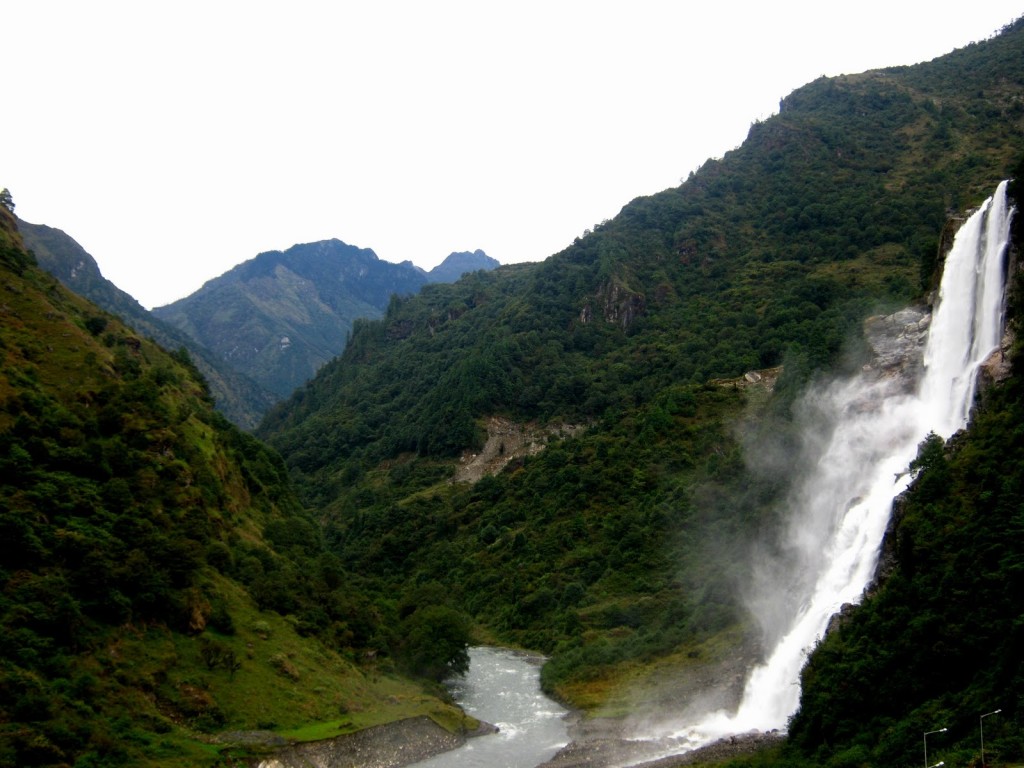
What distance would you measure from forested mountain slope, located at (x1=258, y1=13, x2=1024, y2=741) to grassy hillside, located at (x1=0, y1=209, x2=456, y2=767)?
21.3 meters

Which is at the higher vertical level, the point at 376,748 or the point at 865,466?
the point at 865,466

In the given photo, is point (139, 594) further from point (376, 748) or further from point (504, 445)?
point (504, 445)

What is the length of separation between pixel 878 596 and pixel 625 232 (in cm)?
15117

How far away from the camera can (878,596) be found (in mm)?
34344

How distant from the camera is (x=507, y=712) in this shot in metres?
56.8

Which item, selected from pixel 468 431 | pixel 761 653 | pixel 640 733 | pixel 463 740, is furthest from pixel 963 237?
pixel 468 431

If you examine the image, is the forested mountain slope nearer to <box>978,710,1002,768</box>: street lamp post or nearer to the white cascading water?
the white cascading water

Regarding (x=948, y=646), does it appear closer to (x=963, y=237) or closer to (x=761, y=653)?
(x=761, y=653)

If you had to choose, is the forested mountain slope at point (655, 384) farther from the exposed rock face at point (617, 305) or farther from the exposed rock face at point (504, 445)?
the exposed rock face at point (504, 445)

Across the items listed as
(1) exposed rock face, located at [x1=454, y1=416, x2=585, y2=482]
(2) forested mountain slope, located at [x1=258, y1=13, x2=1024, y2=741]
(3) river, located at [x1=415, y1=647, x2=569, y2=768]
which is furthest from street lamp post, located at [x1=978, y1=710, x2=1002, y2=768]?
(1) exposed rock face, located at [x1=454, y1=416, x2=585, y2=482]

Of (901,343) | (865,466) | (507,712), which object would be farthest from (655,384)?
(507,712)

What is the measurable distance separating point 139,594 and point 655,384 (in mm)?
95022

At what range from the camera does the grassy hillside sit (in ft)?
102

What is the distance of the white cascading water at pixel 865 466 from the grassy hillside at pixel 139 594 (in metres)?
21.4
